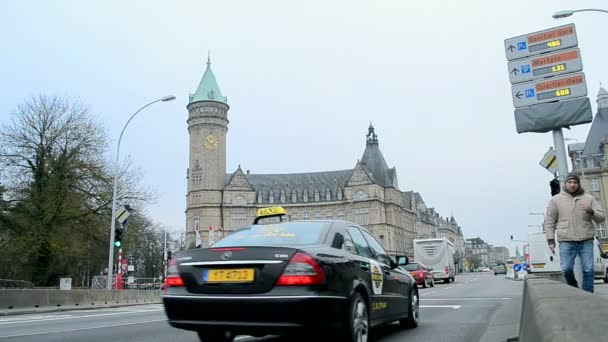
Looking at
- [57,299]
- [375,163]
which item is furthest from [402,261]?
[375,163]

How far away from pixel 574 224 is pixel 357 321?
487 cm

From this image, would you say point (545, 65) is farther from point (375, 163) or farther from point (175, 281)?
point (375, 163)

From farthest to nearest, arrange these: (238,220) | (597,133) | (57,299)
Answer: (238,220) < (597,133) < (57,299)

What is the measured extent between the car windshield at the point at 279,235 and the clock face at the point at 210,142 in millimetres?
93690

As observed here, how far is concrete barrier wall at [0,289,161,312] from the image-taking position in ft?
61.7

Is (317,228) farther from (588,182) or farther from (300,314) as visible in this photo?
(588,182)

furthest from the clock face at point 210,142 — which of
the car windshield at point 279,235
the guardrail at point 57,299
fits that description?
the car windshield at point 279,235

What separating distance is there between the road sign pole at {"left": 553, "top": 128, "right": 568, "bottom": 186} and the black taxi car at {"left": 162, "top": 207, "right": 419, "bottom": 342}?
7.18m

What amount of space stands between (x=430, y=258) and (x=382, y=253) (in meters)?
33.9

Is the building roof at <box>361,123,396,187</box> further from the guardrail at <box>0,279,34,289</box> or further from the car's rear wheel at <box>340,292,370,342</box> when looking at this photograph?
the car's rear wheel at <box>340,292,370,342</box>

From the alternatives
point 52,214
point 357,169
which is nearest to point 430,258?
point 52,214

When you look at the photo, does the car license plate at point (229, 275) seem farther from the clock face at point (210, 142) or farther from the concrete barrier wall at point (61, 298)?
the clock face at point (210, 142)

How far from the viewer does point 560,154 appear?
37.9 feet

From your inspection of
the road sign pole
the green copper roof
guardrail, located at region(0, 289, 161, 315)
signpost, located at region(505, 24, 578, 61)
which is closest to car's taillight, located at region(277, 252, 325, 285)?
the road sign pole
